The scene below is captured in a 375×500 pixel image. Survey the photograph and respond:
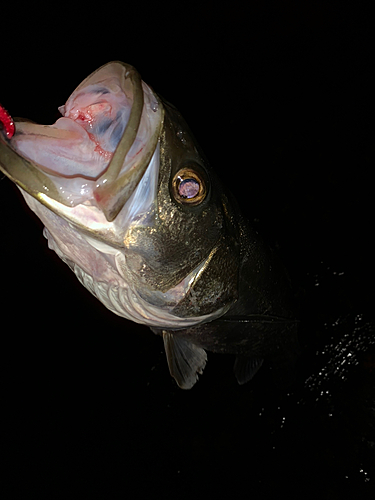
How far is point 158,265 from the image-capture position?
1081 millimetres

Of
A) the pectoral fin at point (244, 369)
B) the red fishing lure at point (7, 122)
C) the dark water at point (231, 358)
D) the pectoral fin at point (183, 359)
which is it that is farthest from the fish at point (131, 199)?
the dark water at point (231, 358)

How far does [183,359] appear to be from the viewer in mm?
1691

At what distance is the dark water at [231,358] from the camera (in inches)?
113

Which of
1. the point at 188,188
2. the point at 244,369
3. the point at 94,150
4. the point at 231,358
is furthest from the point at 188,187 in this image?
the point at 231,358

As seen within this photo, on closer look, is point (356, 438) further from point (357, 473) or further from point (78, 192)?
point (78, 192)

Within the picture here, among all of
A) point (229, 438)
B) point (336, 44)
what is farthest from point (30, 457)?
point (336, 44)

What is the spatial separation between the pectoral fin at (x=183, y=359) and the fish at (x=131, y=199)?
13.4 inches

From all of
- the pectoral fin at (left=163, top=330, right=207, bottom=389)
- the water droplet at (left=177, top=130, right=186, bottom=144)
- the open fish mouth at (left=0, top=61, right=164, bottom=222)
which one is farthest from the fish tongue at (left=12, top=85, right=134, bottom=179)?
the pectoral fin at (left=163, top=330, right=207, bottom=389)

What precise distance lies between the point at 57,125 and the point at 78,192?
0.19 meters

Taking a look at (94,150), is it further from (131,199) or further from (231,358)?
(231,358)

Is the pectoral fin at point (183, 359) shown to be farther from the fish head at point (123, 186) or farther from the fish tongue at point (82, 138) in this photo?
the fish tongue at point (82, 138)

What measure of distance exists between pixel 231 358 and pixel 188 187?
237 centimetres

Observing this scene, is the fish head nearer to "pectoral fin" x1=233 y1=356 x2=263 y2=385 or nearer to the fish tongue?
the fish tongue

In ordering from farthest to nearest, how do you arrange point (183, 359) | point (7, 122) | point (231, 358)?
point (231, 358)
point (183, 359)
point (7, 122)
